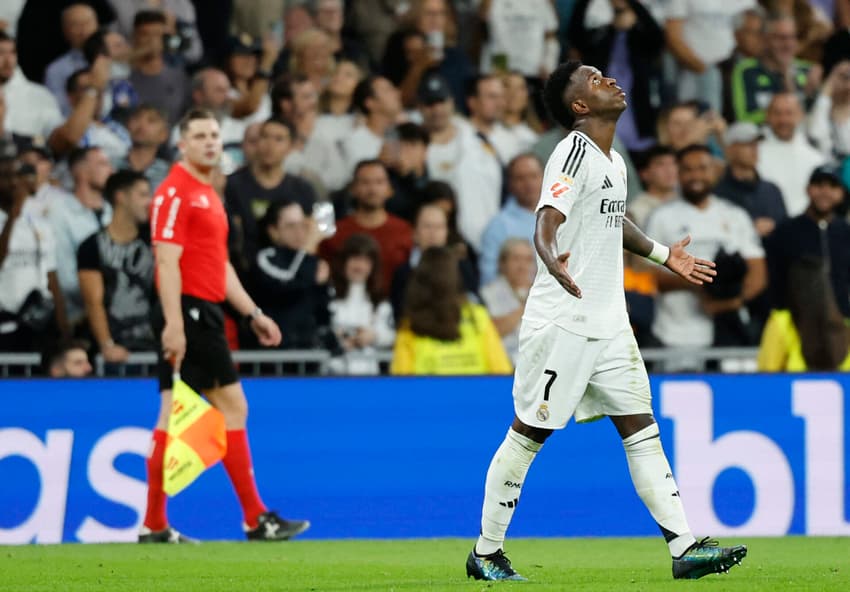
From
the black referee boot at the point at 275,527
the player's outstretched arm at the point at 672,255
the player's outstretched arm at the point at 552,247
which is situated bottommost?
the black referee boot at the point at 275,527

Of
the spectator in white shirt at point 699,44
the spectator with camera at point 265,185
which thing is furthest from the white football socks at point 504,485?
the spectator in white shirt at point 699,44

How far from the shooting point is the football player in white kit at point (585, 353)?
7422mm

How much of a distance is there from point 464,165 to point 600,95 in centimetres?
717

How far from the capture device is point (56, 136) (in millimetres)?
14227

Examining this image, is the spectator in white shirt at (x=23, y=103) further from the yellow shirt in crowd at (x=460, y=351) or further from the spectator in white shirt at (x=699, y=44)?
the spectator in white shirt at (x=699, y=44)

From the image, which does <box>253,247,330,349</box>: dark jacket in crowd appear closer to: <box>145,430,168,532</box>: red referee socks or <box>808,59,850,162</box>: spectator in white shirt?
<box>145,430,168,532</box>: red referee socks

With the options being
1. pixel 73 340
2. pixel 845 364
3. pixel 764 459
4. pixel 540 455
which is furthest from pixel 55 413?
pixel 845 364

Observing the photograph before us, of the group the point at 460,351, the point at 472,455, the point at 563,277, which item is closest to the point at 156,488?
the point at 472,455

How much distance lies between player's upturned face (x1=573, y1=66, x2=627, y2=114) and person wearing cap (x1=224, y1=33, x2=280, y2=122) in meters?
7.26

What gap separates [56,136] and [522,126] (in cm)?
432

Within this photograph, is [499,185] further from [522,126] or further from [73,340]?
[73,340]

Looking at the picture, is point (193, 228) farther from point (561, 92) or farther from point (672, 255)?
point (672, 255)

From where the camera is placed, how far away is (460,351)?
1223 cm

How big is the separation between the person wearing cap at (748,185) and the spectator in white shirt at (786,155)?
542 millimetres
